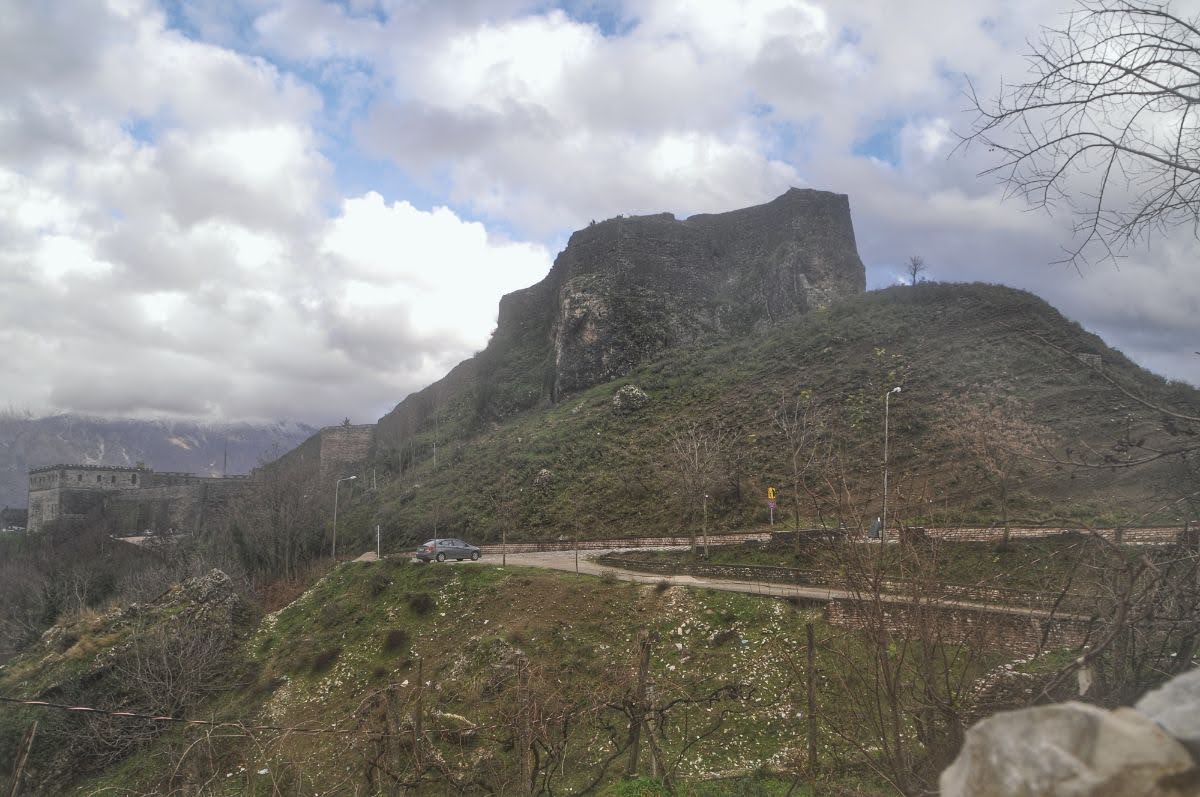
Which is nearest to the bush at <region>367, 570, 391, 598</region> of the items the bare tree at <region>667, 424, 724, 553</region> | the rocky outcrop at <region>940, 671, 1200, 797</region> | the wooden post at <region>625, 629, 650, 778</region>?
the bare tree at <region>667, 424, 724, 553</region>

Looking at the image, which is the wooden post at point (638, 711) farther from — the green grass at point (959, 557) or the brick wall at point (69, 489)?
the brick wall at point (69, 489)

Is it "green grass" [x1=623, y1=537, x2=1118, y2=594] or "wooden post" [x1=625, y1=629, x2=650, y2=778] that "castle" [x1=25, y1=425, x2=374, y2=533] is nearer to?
"green grass" [x1=623, y1=537, x2=1118, y2=594]

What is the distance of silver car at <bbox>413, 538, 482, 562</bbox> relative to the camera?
98.7ft

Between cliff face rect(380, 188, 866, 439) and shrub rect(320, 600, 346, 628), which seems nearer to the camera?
shrub rect(320, 600, 346, 628)

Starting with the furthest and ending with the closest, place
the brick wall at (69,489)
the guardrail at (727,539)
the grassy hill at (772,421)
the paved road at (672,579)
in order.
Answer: the brick wall at (69,489) → the grassy hill at (772,421) → the guardrail at (727,539) → the paved road at (672,579)

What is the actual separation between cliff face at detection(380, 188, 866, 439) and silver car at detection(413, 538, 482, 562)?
29881mm

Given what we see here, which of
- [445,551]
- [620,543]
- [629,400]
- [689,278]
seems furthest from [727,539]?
[689,278]

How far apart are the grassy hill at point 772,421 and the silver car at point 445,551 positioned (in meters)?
4.80

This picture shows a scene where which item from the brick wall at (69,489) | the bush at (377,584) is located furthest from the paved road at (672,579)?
the brick wall at (69,489)

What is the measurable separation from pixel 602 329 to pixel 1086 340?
1408 inches

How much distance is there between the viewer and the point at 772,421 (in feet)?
129

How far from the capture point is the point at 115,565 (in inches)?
1625

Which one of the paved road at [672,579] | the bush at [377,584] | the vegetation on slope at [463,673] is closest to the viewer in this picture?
the vegetation on slope at [463,673]

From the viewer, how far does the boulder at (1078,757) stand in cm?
154
